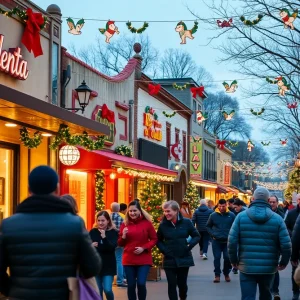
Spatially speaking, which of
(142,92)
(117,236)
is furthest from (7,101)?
(142,92)

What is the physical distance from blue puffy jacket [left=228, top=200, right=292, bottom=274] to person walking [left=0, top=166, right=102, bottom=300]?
12.6 feet

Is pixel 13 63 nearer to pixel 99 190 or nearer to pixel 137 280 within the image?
pixel 137 280

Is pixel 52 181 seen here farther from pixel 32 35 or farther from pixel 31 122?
pixel 32 35

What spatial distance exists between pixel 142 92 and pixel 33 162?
12.3 meters

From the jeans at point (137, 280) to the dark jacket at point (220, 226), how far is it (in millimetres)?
5268

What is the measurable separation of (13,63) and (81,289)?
10024mm

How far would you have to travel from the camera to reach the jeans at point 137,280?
1013 cm

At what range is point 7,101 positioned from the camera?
34.8ft

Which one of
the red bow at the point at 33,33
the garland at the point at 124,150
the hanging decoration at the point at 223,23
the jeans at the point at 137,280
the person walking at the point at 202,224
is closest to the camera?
the jeans at the point at 137,280

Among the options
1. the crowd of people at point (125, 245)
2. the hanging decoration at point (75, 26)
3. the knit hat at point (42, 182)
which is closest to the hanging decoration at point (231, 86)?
the crowd of people at point (125, 245)

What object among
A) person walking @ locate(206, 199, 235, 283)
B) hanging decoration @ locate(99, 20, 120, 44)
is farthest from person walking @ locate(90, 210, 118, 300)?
hanging decoration @ locate(99, 20, 120, 44)

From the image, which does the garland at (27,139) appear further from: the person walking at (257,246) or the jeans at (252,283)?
the jeans at (252,283)

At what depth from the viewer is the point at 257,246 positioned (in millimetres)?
8492

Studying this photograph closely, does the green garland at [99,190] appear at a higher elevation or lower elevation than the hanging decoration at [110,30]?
lower
